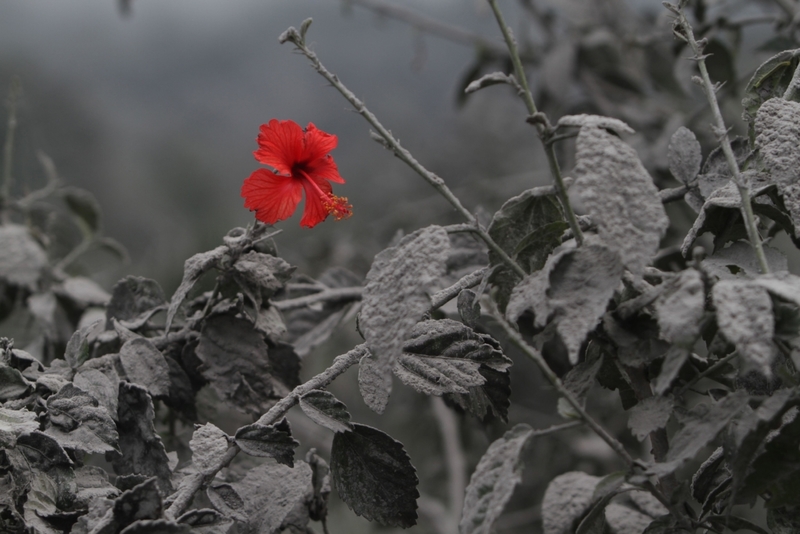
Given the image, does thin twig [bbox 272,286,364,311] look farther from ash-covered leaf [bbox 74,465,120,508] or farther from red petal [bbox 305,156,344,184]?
ash-covered leaf [bbox 74,465,120,508]

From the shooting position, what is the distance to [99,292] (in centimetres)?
103

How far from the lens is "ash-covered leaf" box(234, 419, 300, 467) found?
1.69ft

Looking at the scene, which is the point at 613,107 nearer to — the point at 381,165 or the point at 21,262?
the point at 21,262

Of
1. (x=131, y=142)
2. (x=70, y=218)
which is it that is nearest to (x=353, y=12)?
(x=70, y=218)

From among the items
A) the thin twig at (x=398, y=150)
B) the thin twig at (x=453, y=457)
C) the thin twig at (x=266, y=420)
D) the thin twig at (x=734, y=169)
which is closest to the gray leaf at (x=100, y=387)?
the thin twig at (x=266, y=420)

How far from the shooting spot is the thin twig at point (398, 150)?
1.65 ft

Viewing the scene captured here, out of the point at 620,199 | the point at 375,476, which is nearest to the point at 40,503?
the point at 375,476

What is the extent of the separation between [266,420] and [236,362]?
0.44 ft

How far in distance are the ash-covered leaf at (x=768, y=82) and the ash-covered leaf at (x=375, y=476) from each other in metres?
0.44

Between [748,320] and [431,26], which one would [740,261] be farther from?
[431,26]

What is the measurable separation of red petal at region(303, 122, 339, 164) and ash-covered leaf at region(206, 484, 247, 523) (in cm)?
32

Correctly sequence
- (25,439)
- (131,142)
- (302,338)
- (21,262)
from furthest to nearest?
(131,142)
(21,262)
(302,338)
(25,439)

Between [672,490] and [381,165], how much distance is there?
394cm

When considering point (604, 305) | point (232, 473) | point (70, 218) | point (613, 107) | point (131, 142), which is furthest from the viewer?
point (131, 142)
